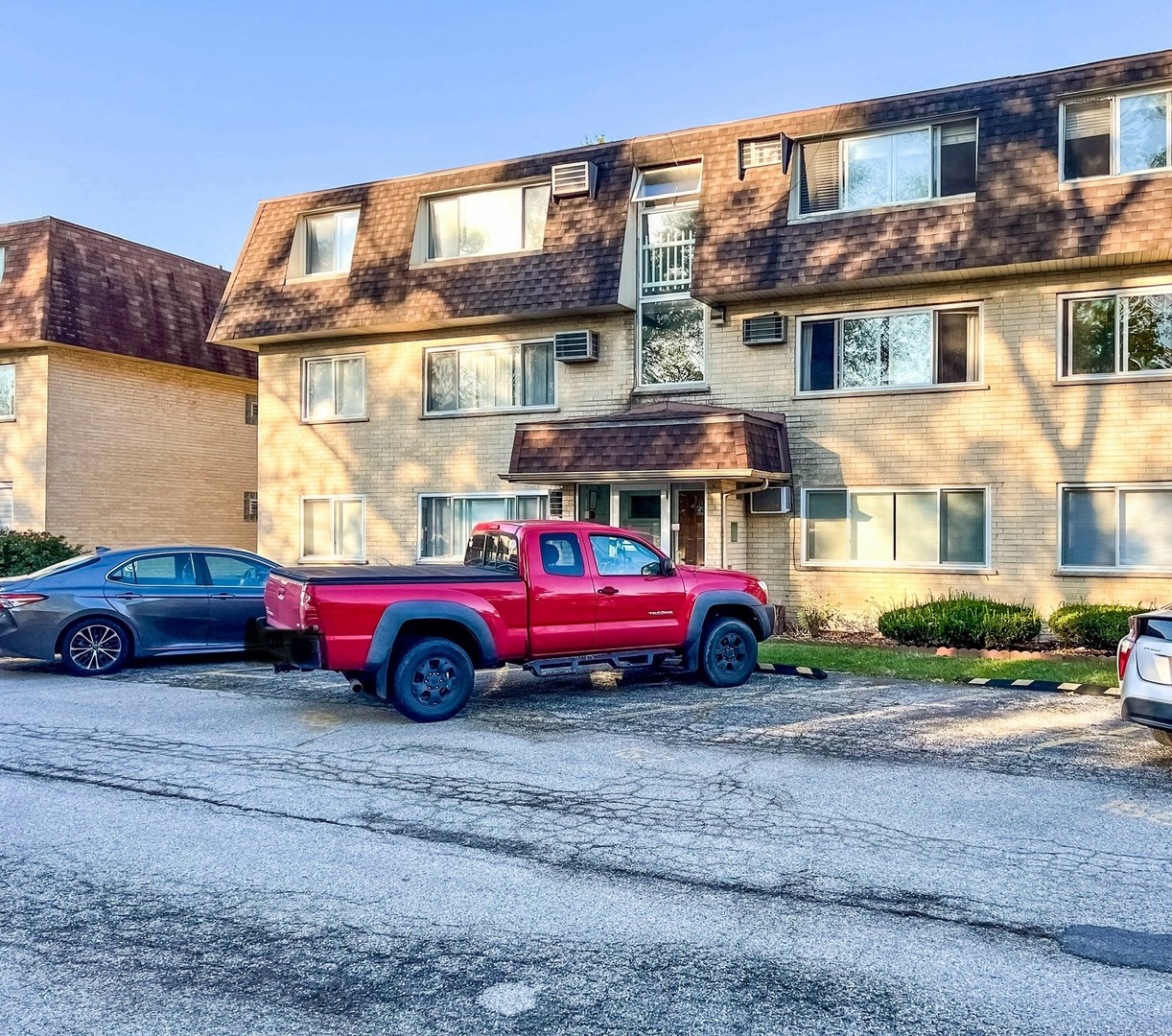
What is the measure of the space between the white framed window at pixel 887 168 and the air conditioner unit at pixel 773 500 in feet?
14.1

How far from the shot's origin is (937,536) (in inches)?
668

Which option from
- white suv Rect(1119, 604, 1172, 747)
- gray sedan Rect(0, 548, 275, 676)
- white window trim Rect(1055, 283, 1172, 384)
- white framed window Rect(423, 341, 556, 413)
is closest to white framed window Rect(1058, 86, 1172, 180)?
white window trim Rect(1055, 283, 1172, 384)

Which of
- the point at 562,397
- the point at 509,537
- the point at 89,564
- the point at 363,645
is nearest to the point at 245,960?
the point at 363,645

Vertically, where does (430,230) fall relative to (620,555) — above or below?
above

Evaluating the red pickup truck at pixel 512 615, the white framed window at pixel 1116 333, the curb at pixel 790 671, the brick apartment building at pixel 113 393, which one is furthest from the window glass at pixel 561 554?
the brick apartment building at pixel 113 393

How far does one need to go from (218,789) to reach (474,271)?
44.9 ft

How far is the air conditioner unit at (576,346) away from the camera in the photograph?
19.0m

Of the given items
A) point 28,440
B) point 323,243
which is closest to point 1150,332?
point 323,243

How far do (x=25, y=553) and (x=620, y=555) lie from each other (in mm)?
12987

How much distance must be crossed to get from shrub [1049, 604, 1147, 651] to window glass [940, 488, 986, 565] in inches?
67.7

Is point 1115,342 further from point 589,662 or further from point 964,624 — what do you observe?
point 589,662

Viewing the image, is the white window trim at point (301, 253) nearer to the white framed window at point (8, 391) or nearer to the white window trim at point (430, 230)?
the white window trim at point (430, 230)

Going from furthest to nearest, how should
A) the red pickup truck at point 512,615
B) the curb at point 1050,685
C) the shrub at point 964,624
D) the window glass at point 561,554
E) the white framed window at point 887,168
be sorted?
1. the white framed window at point 887,168
2. the shrub at point 964,624
3. the curb at point 1050,685
4. the window glass at point 561,554
5. the red pickup truck at point 512,615

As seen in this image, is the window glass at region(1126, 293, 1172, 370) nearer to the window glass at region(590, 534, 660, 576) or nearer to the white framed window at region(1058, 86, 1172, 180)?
the white framed window at region(1058, 86, 1172, 180)
